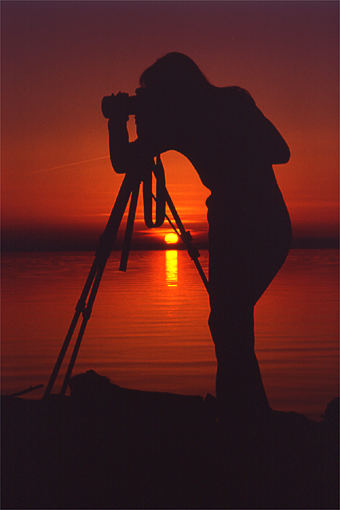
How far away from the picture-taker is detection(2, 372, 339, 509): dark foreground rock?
355 cm

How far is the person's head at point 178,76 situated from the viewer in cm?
431

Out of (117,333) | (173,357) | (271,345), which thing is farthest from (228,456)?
(117,333)

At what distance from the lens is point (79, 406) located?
4.58 m

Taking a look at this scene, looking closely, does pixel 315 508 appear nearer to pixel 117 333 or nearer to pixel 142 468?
pixel 142 468

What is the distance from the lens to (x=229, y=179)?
4309mm

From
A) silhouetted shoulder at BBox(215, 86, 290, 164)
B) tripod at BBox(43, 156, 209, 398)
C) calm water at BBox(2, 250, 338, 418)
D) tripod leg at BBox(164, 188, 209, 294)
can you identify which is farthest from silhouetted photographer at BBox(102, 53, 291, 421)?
calm water at BBox(2, 250, 338, 418)

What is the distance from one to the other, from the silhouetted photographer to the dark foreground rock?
33cm

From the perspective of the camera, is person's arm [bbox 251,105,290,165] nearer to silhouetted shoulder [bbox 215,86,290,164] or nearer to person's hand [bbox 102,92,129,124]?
silhouetted shoulder [bbox 215,86,290,164]

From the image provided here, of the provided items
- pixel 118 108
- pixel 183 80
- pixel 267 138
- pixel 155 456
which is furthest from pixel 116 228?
pixel 155 456

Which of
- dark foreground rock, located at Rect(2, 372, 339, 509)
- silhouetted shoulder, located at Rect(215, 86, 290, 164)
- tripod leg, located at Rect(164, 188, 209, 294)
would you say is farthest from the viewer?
tripod leg, located at Rect(164, 188, 209, 294)

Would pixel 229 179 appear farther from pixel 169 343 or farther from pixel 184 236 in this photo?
pixel 169 343

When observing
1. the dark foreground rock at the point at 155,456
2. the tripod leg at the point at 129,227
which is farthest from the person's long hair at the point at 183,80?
the dark foreground rock at the point at 155,456

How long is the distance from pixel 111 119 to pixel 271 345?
7420 millimetres

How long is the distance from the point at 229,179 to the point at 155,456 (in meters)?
1.94
